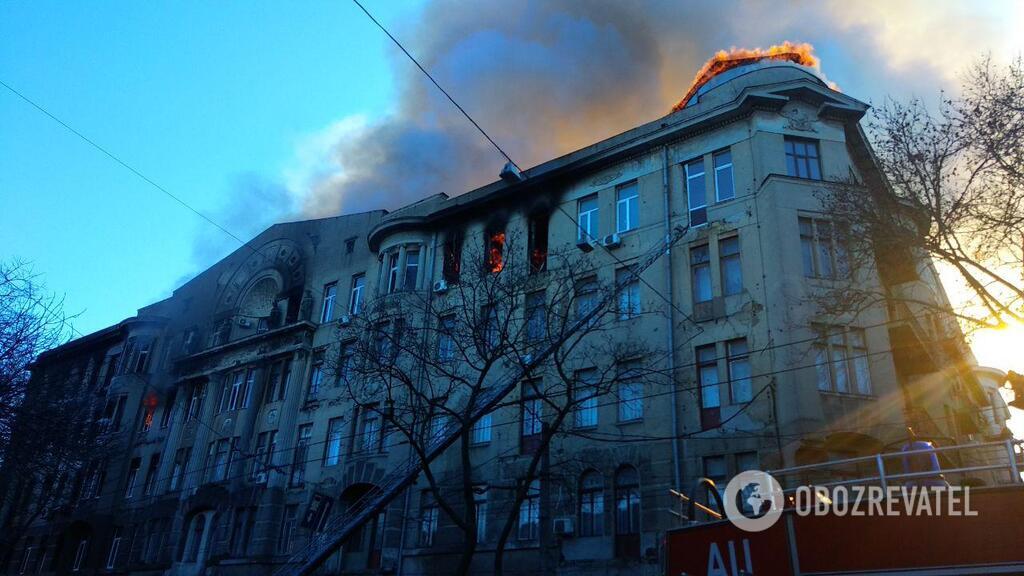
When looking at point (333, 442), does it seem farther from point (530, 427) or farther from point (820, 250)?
point (820, 250)

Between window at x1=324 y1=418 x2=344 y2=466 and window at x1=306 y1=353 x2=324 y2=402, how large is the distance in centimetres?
218

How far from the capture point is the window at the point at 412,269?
31156 mm

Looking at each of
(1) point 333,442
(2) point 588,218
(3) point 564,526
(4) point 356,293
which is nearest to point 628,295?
(2) point 588,218

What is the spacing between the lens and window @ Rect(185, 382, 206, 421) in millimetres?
37312

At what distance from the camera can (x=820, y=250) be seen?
21.7 metres

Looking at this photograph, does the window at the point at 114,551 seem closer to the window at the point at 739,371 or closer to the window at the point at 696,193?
the window at the point at 739,371

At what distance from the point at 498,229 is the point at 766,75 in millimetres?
11693

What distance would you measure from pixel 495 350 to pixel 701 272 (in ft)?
26.4

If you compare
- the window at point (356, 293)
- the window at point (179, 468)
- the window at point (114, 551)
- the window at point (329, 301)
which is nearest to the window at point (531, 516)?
the window at point (356, 293)

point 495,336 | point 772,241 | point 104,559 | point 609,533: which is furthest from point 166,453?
point 772,241

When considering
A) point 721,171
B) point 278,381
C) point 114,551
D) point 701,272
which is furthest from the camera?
point 114,551

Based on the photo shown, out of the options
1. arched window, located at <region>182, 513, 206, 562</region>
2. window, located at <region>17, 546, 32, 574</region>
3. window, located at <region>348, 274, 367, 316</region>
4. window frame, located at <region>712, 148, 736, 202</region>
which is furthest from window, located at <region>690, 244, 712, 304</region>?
window, located at <region>17, 546, 32, 574</region>

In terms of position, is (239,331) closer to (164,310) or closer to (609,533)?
(164,310)

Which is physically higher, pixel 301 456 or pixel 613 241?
pixel 613 241
